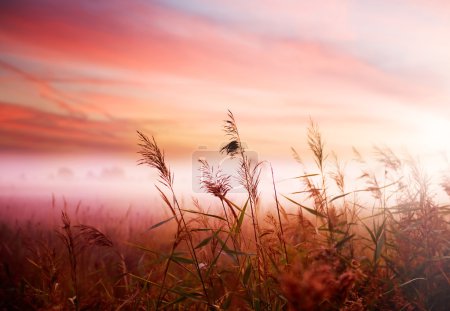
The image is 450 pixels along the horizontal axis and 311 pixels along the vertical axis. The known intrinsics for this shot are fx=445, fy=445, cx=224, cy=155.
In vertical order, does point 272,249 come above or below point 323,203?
below

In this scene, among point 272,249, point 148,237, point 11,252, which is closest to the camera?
point 272,249

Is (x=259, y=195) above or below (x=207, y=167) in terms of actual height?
below

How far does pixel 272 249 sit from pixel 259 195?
0.47 metres

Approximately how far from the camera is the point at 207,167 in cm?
329

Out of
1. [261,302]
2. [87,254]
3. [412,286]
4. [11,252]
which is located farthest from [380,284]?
[11,252]

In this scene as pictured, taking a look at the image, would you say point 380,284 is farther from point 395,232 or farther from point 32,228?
point 32,228

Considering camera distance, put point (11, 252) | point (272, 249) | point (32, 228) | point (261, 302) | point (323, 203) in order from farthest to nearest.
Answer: point (32, 228), point (11, 252), point (323, 203), point (272, 249), point (261, 302)

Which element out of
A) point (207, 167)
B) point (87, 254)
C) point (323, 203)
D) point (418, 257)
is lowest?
point (87, 254)

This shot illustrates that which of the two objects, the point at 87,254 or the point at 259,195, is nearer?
the point at 259,195

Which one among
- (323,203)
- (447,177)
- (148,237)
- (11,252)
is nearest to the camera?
(323,203)

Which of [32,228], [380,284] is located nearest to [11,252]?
[32,228]

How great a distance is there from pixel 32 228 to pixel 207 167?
625 centimetres

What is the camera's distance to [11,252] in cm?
660

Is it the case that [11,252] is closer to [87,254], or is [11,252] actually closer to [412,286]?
→ [87,254]
